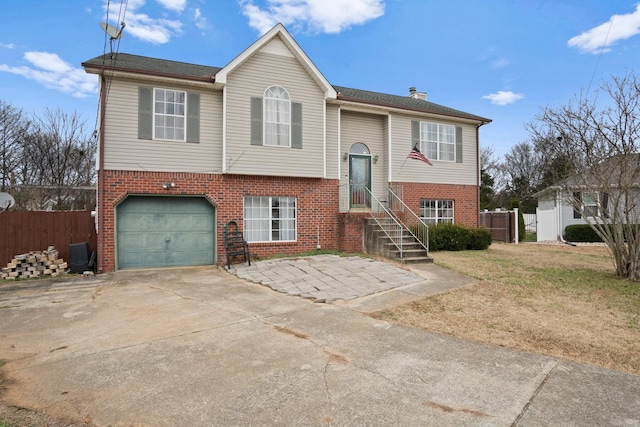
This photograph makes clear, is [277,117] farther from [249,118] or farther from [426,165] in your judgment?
[426,165]

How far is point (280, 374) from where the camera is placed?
3.67 metres

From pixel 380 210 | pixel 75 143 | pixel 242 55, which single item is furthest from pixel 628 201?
pixel 75 143

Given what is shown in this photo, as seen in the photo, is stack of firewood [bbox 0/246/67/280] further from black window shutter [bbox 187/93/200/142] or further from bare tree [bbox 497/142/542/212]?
bare tree [bbox 497/142/542/212]

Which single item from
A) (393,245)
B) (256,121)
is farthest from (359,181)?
(256,121)

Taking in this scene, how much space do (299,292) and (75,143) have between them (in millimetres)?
23972

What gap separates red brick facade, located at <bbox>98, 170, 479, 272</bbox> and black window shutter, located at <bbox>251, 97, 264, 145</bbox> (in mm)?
1238

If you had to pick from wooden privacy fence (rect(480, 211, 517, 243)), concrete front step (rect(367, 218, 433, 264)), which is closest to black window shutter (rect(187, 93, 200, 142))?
concrete front step (rect(367, 218, 433, 264))

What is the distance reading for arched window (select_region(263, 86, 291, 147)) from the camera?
11.9m

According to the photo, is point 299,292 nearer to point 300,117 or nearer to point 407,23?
point 300,117

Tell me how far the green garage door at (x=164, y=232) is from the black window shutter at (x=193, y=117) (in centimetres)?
192

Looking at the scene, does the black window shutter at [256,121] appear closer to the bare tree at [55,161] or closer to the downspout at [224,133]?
the downspout at [224,133]

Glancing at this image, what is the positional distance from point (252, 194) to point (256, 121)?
236cm

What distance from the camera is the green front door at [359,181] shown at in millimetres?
13666

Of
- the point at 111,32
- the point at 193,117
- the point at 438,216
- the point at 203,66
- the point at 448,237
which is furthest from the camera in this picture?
the point at 438,216
